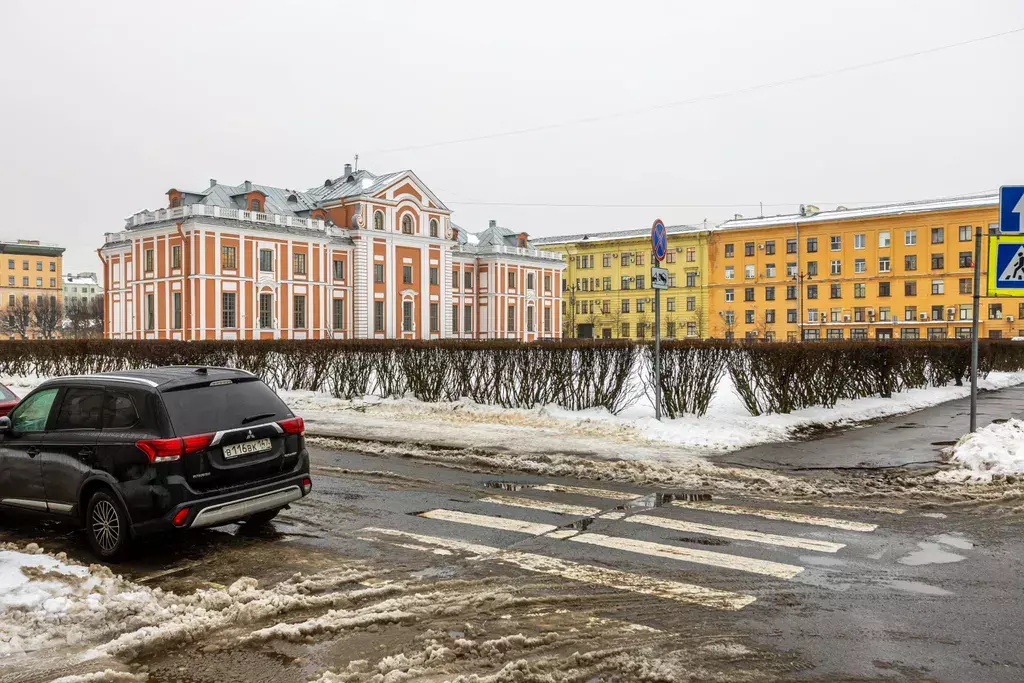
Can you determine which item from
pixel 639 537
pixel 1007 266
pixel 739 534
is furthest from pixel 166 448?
pixel 1007 266

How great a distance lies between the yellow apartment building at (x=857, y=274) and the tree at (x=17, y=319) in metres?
91.9

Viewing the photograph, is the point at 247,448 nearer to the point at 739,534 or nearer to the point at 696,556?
the point at 696,556

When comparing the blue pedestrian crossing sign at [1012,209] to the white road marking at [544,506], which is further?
the blue pedestrian crossing sign at [1012,209]

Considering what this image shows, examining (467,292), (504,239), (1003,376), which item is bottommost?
(1003,376)

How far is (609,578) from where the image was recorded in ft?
19.9

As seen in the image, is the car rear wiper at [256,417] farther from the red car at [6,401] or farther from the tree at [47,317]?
the tree at [47,317]

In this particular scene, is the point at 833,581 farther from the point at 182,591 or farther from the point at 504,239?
the point at 504,239

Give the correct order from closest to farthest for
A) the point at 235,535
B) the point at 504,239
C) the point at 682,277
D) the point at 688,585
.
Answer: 1. the point at 688,585
2. the point at 235,535
3. the point at 504,239
4. the point at 682,277

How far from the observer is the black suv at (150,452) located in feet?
21.7

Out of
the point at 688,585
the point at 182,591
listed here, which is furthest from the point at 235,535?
the point at 688,585

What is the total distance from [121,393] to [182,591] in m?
2.04

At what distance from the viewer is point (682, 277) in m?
99.4

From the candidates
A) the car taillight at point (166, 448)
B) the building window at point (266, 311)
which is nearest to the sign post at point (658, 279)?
the car taillight at point (166, 448)

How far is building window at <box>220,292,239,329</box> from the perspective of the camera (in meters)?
58.8
